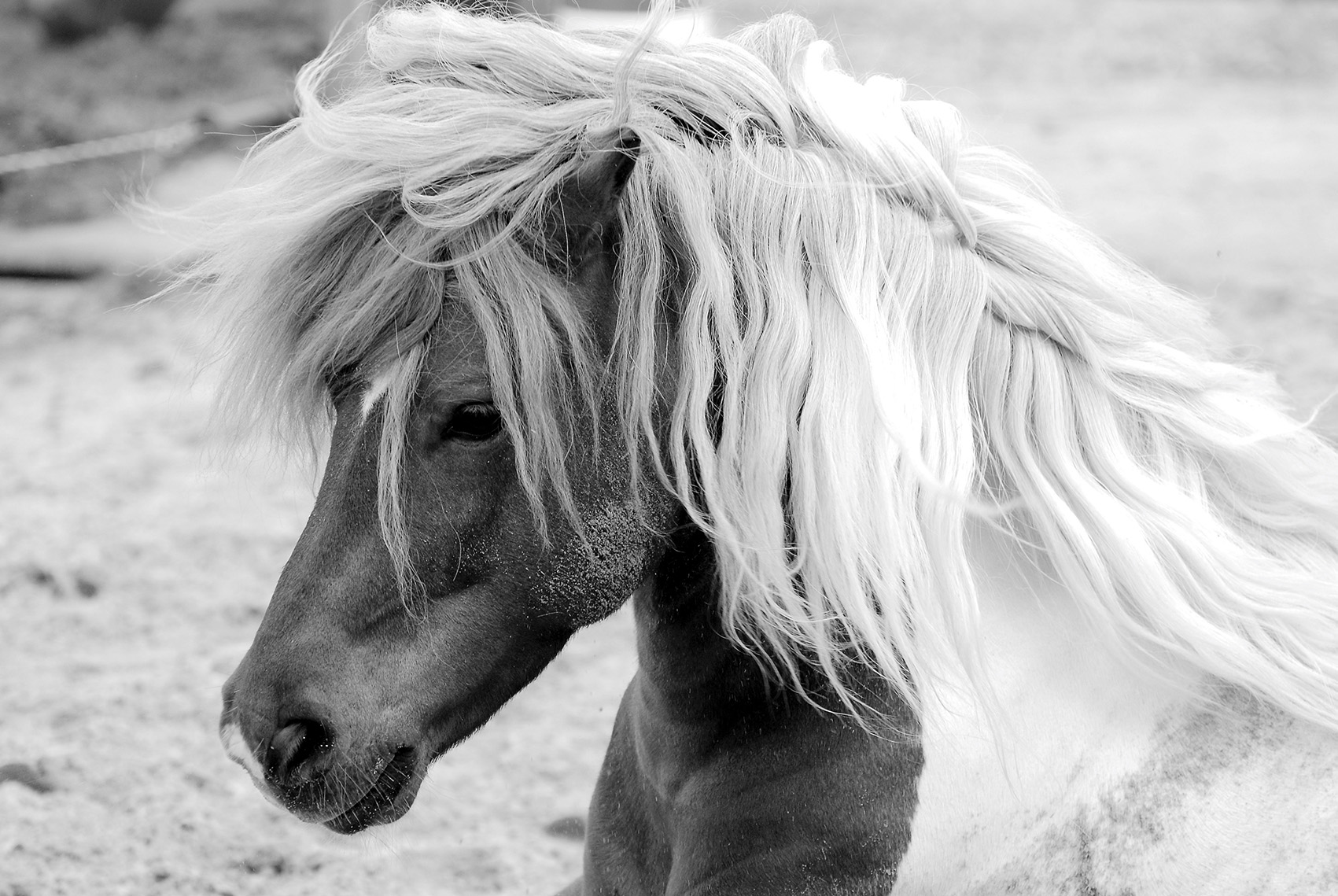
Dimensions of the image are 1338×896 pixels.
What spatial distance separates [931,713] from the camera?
1.58 meters

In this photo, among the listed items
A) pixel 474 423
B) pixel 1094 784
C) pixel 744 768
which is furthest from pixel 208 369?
pixel 1094 784

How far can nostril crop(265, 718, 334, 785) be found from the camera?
4.94 feet

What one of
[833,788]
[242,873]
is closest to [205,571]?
[242,873]

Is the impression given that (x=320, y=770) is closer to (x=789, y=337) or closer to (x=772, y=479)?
(x=772, y=479)

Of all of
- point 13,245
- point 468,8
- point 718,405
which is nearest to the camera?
point 718,405

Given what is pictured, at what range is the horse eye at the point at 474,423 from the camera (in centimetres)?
151

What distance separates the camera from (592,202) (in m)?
1.50

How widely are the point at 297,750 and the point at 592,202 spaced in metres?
0.70

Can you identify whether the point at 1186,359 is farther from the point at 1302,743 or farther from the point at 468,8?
the point at 468,8

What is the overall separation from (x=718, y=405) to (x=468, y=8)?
674 millimetres

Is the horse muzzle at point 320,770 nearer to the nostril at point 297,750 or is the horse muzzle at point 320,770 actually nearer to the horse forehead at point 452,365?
the nostril at point 297,750

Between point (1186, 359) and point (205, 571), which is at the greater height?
point (1186, 359)

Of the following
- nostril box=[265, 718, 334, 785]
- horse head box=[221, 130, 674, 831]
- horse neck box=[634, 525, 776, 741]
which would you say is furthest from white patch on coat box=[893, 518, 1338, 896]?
nostril box=[265, 718, 334, 785]

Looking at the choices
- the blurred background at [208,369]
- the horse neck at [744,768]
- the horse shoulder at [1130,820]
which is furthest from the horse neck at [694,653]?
the blurred background at [208,369]
